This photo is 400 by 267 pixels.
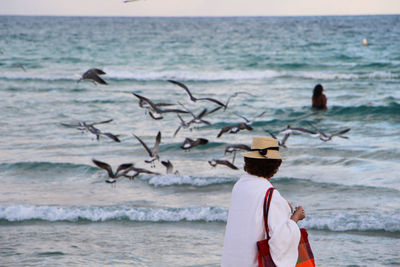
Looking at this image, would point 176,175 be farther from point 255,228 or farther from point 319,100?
point 319,100

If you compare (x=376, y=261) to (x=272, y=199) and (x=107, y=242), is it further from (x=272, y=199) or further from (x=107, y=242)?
(x=272, y=199)

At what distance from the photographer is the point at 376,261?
5793 millimetres

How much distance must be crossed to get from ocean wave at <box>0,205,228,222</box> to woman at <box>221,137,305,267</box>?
14.1 feet

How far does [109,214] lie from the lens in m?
7.51

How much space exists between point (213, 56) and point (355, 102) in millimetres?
20191

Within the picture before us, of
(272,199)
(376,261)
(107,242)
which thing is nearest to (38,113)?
(107,242)

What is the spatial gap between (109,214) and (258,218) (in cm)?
483

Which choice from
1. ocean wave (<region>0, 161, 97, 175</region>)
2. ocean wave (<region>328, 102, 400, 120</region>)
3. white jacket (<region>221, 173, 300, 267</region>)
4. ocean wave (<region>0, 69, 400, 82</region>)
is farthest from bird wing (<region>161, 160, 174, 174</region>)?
ocean wave (<region>0, 69, 400, 82</region>)

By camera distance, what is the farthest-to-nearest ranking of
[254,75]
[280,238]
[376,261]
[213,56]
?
[213,56], [254,75], [376,261], [280,238]

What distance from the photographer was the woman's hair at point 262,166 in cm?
303

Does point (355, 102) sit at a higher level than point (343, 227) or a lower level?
higher

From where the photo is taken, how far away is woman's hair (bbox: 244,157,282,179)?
3027 millimetres

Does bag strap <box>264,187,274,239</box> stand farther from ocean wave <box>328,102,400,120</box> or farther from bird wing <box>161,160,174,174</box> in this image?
ocean wave <box>328,102,400,120</box>

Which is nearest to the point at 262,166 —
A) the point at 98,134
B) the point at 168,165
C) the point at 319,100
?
the point at 168,165
